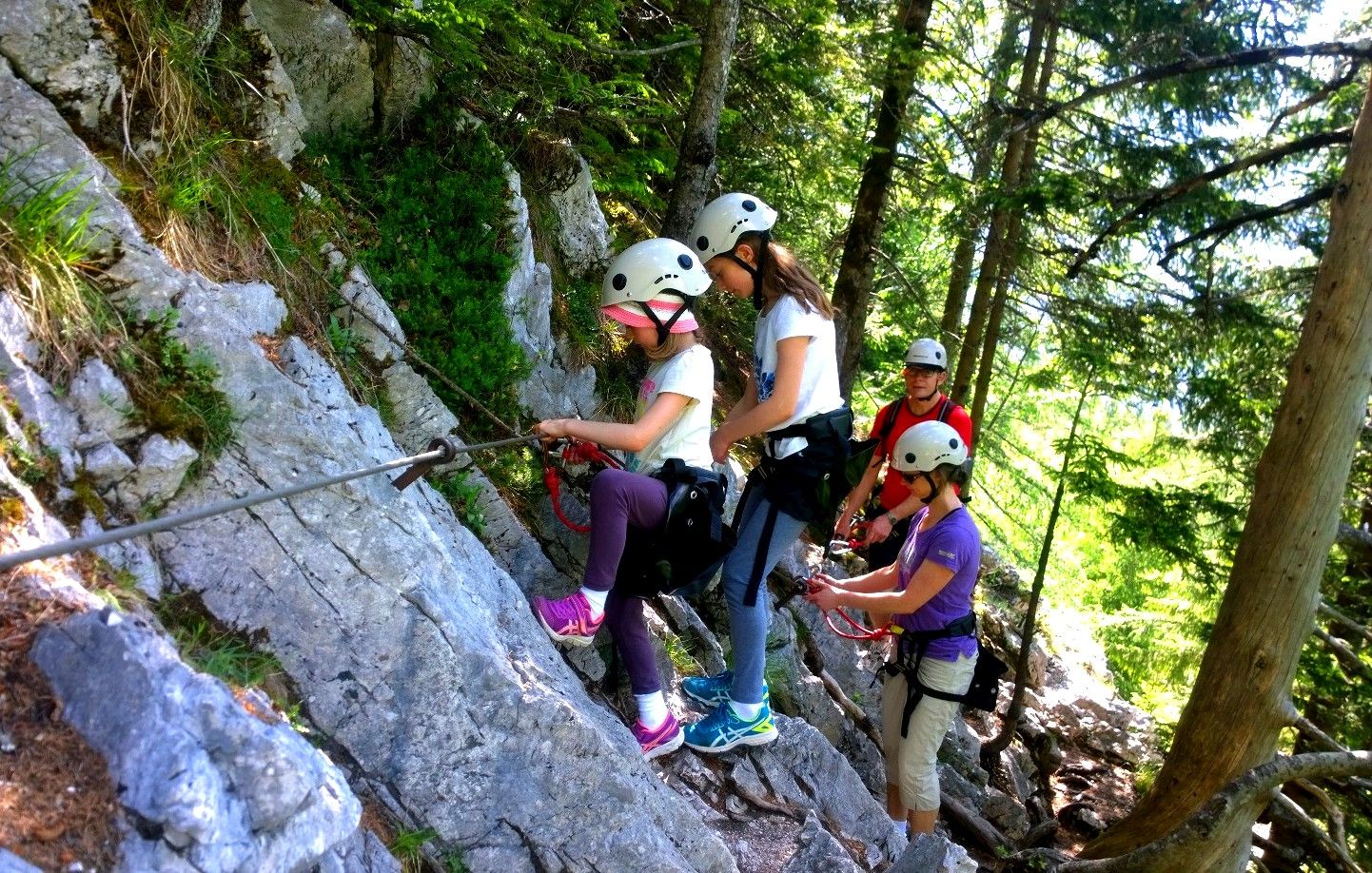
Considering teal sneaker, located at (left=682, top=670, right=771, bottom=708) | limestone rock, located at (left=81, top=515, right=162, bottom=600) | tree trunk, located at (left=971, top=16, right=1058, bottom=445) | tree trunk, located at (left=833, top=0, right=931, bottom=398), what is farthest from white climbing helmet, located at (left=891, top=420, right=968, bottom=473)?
tree trunk, located at (left=971, top=16, right=1058, bottom=445)

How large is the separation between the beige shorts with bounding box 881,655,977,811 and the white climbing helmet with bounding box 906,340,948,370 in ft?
8.01

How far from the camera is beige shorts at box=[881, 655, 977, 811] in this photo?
5977mm

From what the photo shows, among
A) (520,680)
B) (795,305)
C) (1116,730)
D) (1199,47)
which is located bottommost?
(1116,730)

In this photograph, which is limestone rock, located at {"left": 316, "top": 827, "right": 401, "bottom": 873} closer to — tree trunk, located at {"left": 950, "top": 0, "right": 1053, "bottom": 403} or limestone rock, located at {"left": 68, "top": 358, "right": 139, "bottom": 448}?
limestone rock, located at {"left": 68, "top": 358, "right": 139, "bottom": 448}

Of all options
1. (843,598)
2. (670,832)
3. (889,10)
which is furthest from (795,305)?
(889,10)

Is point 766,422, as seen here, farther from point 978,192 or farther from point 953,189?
point 978,192

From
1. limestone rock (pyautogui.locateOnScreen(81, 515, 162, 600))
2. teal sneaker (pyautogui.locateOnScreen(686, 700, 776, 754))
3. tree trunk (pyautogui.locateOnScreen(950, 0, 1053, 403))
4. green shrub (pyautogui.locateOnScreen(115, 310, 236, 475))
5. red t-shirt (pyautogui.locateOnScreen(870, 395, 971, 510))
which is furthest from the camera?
tree trunk (pyautogui.locateOnScreen(950, 0, 1053, 403))

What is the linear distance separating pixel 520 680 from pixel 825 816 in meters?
2.39

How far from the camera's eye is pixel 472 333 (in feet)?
20.7

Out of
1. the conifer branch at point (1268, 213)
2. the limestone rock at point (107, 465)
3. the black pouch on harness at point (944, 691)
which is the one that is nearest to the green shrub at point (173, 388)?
the limestone rock at point (107, 465)

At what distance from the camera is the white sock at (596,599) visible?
4738 millimetres

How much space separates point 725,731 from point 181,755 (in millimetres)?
3223

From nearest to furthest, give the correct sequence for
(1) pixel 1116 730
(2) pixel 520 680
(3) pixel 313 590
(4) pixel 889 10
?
1. (3) pixel 313 590
2. (2) pixel 520 680
3. (4) pixel 889 10
4. (1) pixel 1116 730

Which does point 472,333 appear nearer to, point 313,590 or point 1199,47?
point 313,590
